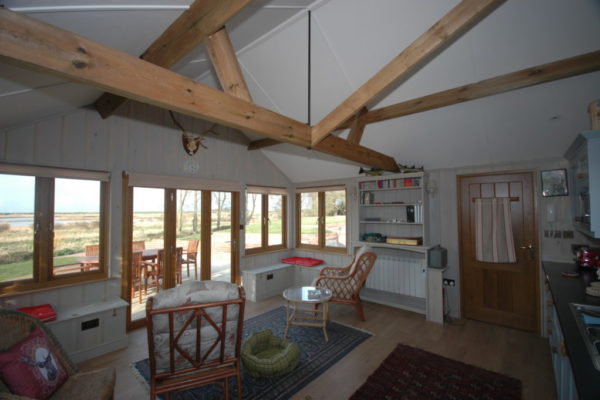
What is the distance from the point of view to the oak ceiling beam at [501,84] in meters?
2.36

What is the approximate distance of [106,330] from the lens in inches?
120

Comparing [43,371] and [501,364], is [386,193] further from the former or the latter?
[43,371]

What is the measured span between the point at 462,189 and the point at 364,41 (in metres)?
2.61

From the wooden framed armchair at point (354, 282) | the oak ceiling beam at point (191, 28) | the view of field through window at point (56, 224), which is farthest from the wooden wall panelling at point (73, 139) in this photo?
the wooden framed armchair at point (354, 282)

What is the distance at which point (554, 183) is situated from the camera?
3.41m

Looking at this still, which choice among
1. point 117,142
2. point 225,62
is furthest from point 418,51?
point 117,142

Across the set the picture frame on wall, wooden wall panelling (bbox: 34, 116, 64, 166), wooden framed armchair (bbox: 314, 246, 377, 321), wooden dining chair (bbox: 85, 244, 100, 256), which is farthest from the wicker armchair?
the picture frame on wall

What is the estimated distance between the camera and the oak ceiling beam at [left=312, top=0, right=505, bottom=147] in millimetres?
1885

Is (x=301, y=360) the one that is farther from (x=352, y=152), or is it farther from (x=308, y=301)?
(x=352, y=152)

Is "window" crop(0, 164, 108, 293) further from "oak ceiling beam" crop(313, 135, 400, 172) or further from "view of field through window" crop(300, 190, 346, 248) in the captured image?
"view of field through window" crop(300, 190, 346, 248)

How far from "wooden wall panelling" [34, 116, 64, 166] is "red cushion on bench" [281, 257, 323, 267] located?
386 cm

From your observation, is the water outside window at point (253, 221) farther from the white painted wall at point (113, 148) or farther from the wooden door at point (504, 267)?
the wooden door at point (504, 267)

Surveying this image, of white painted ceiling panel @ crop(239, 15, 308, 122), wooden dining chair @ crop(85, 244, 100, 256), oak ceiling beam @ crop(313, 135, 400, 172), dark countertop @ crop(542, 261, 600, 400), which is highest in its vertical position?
white painted ceiling panel @ crop(239, 15, 308, 122)

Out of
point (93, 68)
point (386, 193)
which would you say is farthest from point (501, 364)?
point (93, 68)
